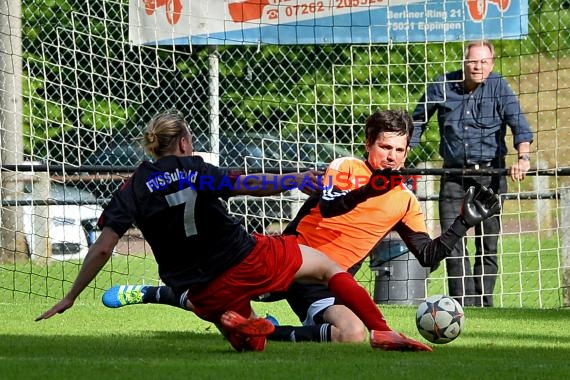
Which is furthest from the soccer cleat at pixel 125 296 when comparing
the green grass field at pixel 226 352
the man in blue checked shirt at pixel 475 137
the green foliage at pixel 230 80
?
the green foliage at pixel 230 80

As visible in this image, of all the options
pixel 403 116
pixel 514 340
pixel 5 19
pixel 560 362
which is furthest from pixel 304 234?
pixel 5 19

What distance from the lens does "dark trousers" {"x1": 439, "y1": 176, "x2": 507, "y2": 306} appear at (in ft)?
30.3

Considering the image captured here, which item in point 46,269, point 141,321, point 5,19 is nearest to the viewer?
point 141,321

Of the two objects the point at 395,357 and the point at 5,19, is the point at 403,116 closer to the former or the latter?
the point at 395,357

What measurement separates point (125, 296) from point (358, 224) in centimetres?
166

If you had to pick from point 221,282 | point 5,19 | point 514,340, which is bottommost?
point 514,340

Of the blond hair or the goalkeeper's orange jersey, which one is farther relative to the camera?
the goalkeeper's orange jersey

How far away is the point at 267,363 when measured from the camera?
532 centimetres

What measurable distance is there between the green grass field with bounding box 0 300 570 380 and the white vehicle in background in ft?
6.72

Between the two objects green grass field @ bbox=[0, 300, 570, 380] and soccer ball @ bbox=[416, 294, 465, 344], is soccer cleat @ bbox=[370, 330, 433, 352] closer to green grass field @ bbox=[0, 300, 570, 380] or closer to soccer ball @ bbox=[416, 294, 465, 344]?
green grass field @ bbox=[0, 300, 570, 380]

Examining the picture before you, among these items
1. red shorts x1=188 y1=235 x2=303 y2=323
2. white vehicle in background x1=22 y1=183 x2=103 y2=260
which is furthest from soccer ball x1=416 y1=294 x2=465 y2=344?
white vehicle in background x1=22 y1=183 x2=103 y2=260

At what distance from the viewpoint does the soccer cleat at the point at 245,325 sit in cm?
573

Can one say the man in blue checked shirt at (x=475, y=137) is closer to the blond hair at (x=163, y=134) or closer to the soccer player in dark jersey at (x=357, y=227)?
the soccer player in dark jersey at (x=357, y=227)

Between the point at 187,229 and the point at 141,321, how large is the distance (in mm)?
2153
